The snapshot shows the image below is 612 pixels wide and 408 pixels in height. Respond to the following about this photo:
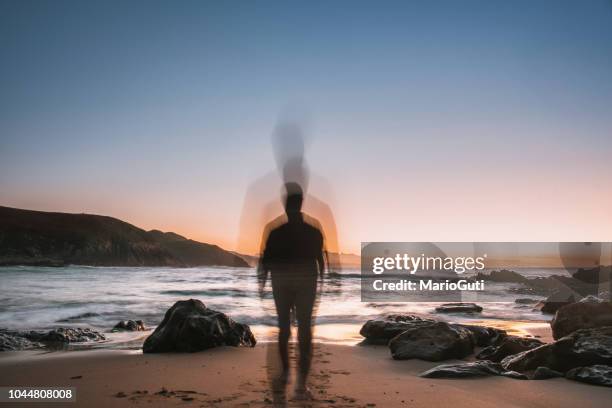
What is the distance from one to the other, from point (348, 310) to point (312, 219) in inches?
499

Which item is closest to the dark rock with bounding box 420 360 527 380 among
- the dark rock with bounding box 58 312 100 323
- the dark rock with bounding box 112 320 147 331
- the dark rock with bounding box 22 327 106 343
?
the dark rock with bounding box 22 327 106 343

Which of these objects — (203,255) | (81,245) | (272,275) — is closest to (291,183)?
(272,275)

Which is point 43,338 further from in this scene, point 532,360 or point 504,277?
point 504,277

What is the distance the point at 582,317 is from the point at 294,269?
6212mm

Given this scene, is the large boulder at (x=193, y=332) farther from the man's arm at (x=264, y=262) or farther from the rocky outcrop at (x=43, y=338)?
the man's arm at (x=264, y=262)

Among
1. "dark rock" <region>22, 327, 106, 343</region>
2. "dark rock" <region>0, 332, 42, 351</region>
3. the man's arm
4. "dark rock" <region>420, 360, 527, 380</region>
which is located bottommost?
"dark rock" <region>22, 327, 106, 343</region>

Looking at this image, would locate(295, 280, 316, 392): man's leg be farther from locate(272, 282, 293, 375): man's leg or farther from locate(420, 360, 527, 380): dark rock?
locate(420, 360, 527, 380): dark rock

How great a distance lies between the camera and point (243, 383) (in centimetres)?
530

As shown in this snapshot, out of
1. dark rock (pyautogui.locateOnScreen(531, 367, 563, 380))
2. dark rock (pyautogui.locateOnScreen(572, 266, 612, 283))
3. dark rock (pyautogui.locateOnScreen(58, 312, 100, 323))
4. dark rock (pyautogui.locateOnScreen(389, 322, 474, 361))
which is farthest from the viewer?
dark rock (pyautogui.locateOnScreen(572, 266, 612, 283))

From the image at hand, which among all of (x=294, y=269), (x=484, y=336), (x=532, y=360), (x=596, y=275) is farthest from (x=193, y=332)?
(x=596, y=275)

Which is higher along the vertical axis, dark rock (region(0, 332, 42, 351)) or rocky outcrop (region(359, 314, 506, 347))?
rocky outcrop (region(359, 314, 506, 347))

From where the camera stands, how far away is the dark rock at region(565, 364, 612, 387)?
509 cm

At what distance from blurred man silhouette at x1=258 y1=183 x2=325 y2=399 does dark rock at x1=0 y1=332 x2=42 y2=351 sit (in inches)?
216

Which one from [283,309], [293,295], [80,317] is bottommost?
[80,317]
